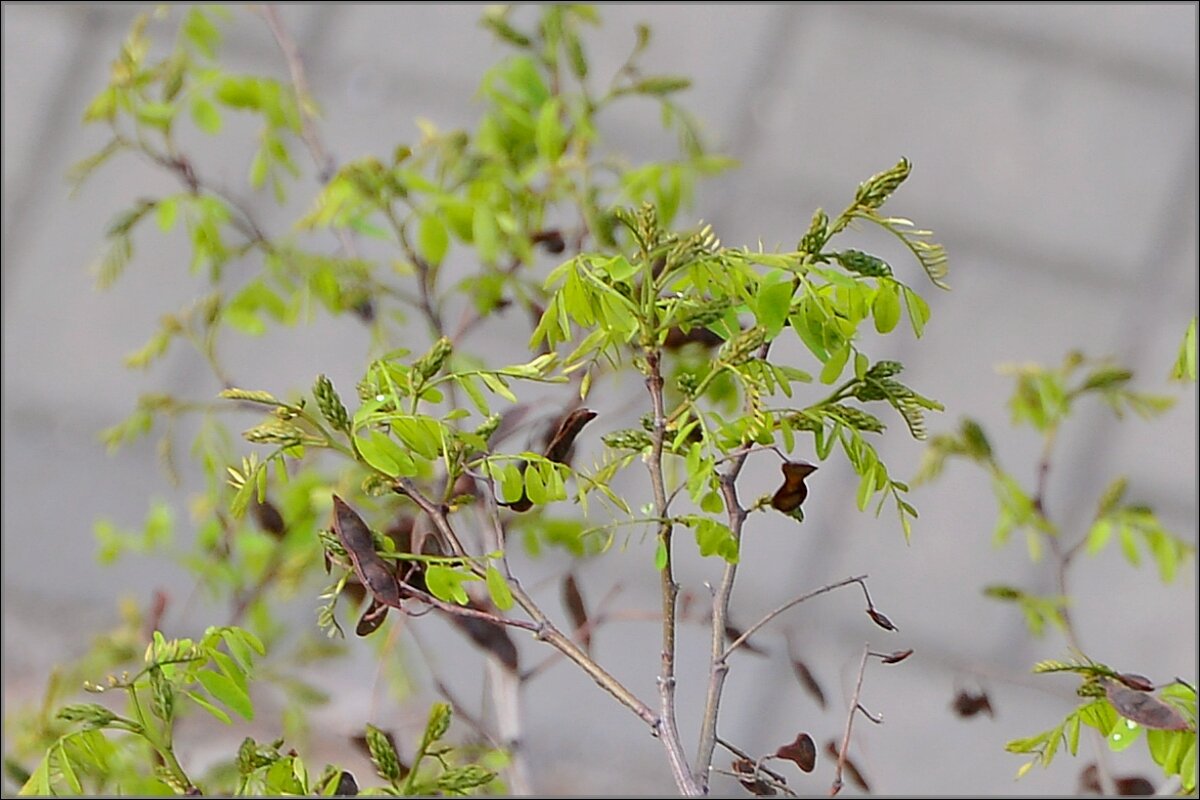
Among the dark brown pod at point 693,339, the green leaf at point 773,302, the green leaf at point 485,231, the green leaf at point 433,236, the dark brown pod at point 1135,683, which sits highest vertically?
the green leaf at point 433,236

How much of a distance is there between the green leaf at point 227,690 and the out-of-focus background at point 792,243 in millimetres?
860

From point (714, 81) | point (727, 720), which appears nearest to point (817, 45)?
point (714, 81)

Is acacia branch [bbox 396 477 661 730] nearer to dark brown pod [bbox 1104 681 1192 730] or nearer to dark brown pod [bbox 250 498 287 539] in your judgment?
dark brown pod [bbox 1104 681 1192 730]

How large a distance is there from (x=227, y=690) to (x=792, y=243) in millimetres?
998

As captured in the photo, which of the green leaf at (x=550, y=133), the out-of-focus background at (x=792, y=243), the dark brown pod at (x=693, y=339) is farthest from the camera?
the out-of-focus background at (x=792, y=243)

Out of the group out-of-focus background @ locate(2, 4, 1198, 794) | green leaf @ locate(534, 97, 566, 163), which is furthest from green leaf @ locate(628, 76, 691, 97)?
out-of-focus background @ locate(2, 4, 1198, 794)

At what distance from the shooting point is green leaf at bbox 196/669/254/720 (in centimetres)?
35

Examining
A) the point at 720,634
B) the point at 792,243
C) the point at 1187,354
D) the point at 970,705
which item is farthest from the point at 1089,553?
the point at 792,243

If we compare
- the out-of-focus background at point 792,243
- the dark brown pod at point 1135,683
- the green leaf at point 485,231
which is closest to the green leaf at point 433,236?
the green leaf at point 485,231

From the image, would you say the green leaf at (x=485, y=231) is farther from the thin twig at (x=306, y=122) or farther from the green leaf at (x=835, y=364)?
the green leaf at (x=835, y=364)

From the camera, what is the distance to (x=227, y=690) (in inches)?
13.8

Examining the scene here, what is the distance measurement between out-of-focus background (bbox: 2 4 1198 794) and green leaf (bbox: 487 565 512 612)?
0.88m

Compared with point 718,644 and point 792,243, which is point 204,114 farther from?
point 792,243

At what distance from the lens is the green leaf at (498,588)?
12.9 inches
